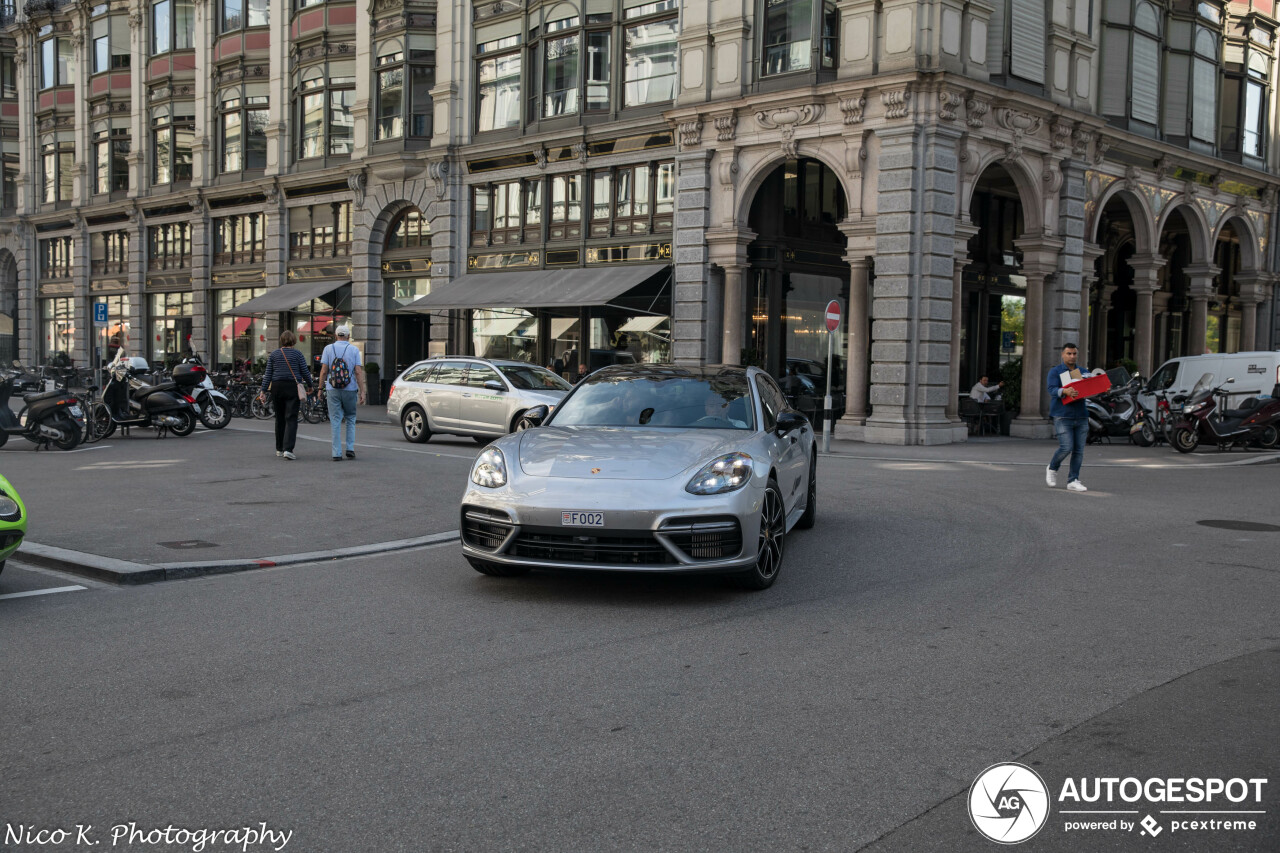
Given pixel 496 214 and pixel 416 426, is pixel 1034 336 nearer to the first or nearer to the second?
pixel 416 426

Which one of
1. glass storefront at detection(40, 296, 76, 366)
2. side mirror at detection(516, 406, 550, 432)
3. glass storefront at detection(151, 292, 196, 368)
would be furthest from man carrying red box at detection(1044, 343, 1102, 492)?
glass storefront at detection(40, 296, 76, 366)

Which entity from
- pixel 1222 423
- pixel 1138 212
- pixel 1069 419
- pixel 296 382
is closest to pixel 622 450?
pixel 1069 419

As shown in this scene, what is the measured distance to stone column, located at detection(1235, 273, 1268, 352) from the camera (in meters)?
32.4

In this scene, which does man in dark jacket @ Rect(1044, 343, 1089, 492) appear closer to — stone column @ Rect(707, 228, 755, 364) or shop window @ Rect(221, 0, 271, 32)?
stone column @ Rect(707, 228, 755, 364)

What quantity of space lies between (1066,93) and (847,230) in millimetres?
6737

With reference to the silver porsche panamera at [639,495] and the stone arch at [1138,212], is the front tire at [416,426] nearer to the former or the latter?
the silver porsche panamera at [639,495]

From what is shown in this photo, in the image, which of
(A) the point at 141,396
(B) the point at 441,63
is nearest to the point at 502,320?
(B) the point at 441,63

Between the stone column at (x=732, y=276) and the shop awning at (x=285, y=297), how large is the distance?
1429 centimetres

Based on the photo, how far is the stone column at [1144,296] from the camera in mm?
29109

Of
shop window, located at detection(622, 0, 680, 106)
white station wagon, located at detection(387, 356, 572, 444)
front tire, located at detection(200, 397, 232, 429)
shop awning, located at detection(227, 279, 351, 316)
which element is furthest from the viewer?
shop awning, located at detection(227, 279, 351, 316)

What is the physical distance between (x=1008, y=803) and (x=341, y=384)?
540 inches

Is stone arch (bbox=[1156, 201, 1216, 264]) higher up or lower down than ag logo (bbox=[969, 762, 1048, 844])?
higher up

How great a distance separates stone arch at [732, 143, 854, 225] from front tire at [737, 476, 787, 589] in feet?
55.1

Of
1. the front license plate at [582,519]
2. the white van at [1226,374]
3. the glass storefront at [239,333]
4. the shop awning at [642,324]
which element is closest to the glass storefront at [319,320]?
the glass storefront at [239,333]
